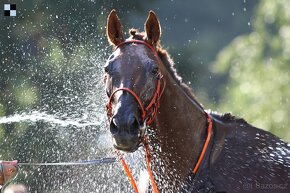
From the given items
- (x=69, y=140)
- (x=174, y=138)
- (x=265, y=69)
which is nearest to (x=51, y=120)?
(x=69, y=140)

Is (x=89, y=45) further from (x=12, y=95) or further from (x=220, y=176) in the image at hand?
(x=220, y=176)

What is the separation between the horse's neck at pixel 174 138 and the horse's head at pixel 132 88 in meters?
0.16

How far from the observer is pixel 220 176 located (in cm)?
632

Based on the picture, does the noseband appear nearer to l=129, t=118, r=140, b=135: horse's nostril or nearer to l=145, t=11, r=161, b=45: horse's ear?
l=129, t=118, r=140, b=135: horse's nostril

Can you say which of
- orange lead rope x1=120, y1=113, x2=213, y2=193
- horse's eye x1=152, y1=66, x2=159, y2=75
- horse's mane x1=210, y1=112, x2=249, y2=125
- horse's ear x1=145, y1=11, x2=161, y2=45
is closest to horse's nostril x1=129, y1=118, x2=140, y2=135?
orange lead rope x1=120, y1=113, x2=213, y2=193

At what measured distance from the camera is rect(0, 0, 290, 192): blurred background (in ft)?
28.2

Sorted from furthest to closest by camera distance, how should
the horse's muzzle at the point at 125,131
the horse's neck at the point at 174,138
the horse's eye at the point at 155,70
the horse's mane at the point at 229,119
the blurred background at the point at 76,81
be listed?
the blurred background at the point at 76,81
the horse's mane at the point at 229,119
the horse's neck at the point at 174,138
the horse's eye at the point at 155,70
the horse's muzzle at the point at 125,131

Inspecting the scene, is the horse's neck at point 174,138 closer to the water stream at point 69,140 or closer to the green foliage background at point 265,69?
the water stream at point 69,140

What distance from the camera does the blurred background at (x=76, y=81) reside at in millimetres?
8594

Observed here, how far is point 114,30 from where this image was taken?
655cm

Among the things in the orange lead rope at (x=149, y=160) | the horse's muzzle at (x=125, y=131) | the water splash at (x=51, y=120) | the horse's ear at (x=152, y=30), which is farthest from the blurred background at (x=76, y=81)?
the horse's muzzle at (x=125, y=131)

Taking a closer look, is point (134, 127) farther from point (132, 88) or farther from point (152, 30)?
point (152, 30)

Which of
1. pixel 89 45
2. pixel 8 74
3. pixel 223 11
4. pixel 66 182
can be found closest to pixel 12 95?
pixel 8 74

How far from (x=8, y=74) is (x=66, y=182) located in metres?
3.35
